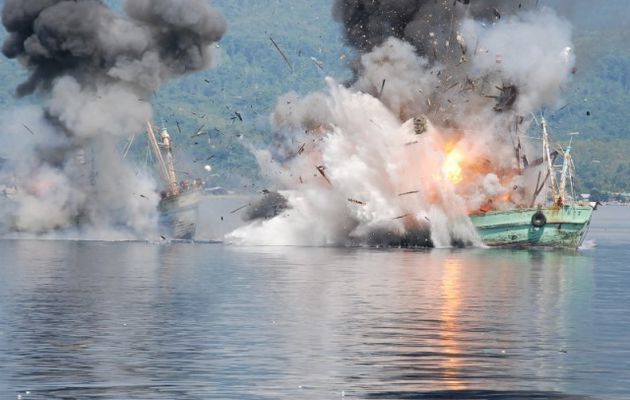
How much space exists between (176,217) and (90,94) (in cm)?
1370

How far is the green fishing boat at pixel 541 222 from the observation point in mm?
117375

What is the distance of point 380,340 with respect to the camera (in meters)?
56.6

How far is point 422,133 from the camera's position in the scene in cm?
12019

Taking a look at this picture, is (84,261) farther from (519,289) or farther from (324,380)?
(324,380)

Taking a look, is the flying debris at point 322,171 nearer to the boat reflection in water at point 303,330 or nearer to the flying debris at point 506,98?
the flying debris at point 506,98

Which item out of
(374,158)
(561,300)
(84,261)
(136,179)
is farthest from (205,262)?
(136,179)

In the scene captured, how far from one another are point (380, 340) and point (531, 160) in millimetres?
72614

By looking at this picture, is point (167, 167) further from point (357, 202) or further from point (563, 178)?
point (563, 178)

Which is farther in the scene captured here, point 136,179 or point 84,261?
point 136,179

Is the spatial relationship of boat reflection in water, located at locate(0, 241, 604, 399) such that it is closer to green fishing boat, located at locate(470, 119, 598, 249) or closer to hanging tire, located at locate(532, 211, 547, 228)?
hanging tire, located at locate(532, 211, 547, 228)

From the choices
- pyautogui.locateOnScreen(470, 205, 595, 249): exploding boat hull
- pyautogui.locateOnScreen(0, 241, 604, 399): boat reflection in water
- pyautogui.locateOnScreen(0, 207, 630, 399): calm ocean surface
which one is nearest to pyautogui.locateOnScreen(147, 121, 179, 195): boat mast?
pyautogui.locateOnScreen(470, 205, 595, 249): exploding boat hull

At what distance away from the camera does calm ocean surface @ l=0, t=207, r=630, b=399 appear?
46062 mm

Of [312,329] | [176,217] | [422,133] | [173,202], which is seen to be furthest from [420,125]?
[312,329]

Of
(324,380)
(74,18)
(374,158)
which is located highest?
(74,18)
